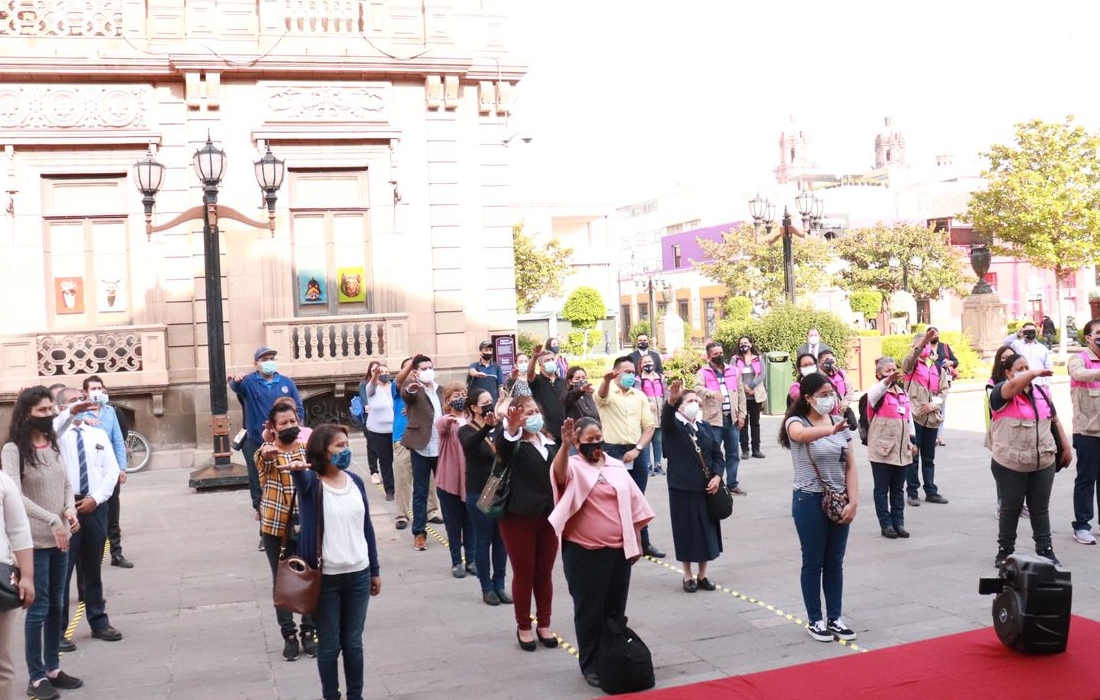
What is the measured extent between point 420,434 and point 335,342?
834 cm

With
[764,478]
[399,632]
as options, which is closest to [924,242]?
[764,478]

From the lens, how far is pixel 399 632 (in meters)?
8.18

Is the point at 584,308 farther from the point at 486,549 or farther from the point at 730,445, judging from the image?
the point at 486,549

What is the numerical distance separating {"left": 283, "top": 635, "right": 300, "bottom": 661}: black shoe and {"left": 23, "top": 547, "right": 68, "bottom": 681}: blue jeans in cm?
142

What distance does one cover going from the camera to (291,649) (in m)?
7.53

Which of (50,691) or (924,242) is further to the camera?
(924,242)

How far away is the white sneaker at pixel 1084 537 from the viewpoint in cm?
1002

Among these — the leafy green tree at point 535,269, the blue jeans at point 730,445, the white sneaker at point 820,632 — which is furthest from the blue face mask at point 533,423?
the leafy green tree at point 535,269

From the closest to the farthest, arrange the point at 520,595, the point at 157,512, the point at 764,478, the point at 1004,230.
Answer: the point at 520,595 → the point at 157,512 → the point at 764,478 → the point at 1004,230

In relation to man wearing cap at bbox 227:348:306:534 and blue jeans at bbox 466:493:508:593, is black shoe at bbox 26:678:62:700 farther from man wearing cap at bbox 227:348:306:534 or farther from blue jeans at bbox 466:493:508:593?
man wearing cap at bbox 227:348:306:534

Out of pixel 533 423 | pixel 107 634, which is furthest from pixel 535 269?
pixel 533 423

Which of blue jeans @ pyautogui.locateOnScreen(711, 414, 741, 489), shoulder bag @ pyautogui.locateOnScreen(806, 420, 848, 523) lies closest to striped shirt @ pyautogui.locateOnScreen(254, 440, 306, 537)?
shoulder bag @ pyautogui.locateOnScreen(806, 420, 848, 523)

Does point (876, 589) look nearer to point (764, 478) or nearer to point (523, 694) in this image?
point (523, 694)

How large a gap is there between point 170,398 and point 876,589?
13092mm
